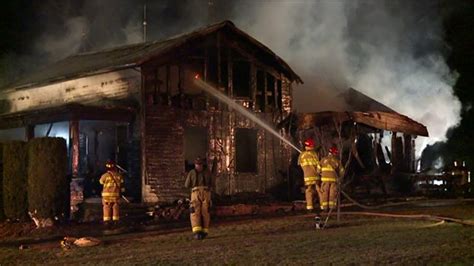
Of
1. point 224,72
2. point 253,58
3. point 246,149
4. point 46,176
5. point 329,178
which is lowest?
point 329,178

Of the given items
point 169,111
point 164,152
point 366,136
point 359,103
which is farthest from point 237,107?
point 359,103

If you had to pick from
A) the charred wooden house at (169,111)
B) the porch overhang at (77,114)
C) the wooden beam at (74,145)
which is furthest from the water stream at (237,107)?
the wooden beam at (74,145)

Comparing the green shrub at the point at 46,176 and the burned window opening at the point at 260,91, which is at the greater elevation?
the burned window opening at the point at 260,91

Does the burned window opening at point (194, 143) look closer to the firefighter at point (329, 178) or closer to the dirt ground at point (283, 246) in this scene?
the dirt ground at point (283, 246)

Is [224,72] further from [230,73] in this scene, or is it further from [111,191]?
[111,191]

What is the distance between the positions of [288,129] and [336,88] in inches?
259

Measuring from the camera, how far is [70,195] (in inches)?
744

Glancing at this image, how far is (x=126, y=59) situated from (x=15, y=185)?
5.83 m

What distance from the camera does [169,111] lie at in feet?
69.6

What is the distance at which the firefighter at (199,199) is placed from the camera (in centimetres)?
1357

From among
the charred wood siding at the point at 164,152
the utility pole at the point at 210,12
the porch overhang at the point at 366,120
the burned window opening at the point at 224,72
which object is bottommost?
the charred wood siding at the point at 164,152

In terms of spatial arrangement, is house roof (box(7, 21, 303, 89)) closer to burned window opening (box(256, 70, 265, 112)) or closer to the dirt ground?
burned window opening (box(256, 70, 265, 112))

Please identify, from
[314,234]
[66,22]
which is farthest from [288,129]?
[66,22]

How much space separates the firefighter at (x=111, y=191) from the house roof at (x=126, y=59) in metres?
4.32
